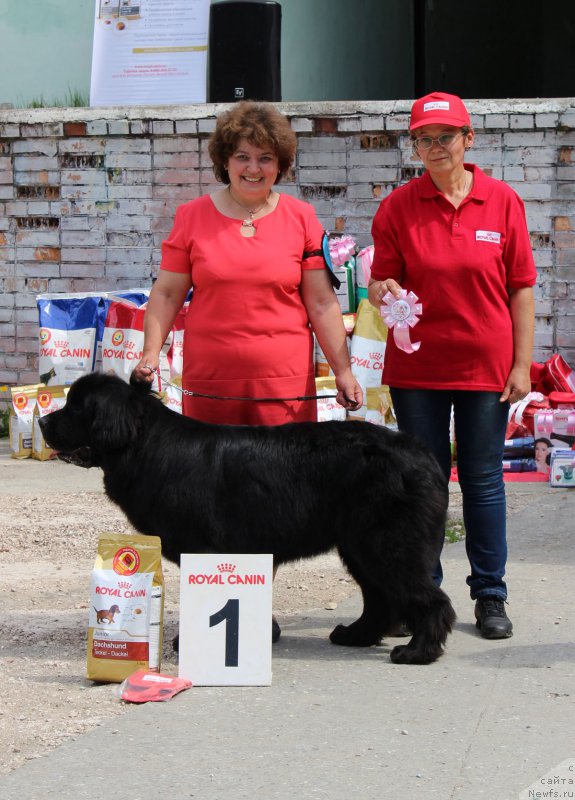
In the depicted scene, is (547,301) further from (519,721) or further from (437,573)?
(519,721)

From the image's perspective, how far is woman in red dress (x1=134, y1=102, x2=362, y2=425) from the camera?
14.4 feet

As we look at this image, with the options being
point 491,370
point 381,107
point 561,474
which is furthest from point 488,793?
point 381,107

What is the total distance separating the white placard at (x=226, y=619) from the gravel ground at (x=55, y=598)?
0.72ft

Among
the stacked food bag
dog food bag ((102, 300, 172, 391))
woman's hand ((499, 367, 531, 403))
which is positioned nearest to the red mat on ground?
the stacked food bag

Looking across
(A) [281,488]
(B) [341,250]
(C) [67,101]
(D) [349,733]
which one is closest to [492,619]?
(A) [281,488]

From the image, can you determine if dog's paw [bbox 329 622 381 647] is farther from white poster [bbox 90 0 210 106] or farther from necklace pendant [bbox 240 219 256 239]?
white poster [bbox 90 0 210 106]

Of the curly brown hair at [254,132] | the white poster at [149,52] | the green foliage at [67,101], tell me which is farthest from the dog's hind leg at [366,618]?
the green foliage at [67,101]

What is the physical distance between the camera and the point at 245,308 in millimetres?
4379

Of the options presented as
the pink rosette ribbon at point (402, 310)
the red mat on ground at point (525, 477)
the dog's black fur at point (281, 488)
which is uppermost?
the pink rosette ribbon at point (402, 310)

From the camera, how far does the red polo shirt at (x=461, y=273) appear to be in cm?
434

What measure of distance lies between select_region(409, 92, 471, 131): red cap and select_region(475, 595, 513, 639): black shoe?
5.79ft

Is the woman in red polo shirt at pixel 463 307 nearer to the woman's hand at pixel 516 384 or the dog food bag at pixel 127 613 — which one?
the woman's hand at pixel 516 384

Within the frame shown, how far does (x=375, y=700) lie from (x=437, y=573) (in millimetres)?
832

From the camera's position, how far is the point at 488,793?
3068mm
